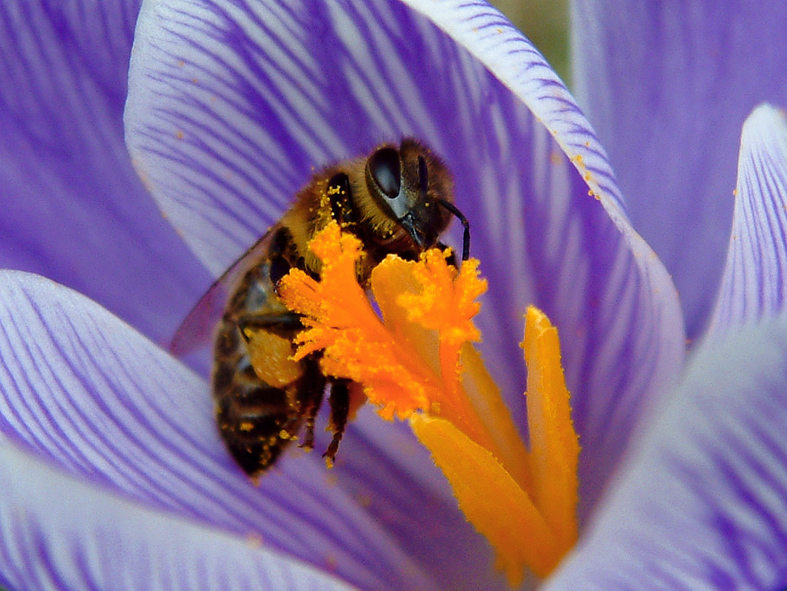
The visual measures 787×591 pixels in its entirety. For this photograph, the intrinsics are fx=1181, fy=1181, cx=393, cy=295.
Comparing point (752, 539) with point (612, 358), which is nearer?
point (752, 539)

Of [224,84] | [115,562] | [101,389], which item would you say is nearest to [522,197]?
[224,84]

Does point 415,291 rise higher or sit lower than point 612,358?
higher

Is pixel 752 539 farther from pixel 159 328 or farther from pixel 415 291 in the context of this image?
pixel 159 328

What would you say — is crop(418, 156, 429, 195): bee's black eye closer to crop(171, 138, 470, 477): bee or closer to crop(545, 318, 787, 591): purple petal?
crop(171, 138, 470, 477): bee

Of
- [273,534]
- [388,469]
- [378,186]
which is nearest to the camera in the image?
[378,186]

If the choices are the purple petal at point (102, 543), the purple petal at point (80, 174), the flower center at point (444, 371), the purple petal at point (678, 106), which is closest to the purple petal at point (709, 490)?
the purple petal at point (102, 543)

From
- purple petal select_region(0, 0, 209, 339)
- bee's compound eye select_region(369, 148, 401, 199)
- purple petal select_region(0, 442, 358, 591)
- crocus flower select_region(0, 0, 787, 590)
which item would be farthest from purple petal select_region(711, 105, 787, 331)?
purple petal select_region(0, 0, 209, 339)

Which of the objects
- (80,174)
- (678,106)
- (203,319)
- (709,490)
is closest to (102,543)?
(709,490)

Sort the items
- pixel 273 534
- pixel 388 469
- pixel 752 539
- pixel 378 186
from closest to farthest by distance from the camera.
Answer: pixel 752 539 → pixel 378 186 → pixel 273 534 → pixel 388 469
